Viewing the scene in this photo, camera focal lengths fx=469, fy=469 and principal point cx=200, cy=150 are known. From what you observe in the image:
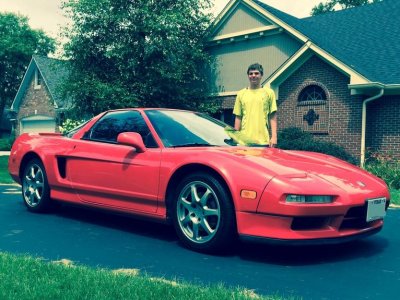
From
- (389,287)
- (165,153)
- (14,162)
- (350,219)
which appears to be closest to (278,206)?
(350,219)

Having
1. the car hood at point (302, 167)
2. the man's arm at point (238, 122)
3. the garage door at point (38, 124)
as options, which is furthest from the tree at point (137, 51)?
the car hood at point (302, 167)

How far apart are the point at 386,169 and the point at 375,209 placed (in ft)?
26.7

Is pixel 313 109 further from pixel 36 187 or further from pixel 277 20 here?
pixel 36 187

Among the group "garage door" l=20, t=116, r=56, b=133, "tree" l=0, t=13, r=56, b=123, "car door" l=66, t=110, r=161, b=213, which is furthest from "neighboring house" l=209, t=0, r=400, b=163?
"tree" l=0, t=13, r=56, b=123

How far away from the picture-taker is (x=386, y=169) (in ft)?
37.7

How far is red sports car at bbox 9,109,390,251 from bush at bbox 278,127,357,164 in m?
8.47

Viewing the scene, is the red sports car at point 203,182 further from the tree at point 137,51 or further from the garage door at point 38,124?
the garage door at point 38,124

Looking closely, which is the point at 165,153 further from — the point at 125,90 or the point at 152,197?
the point at 125,90

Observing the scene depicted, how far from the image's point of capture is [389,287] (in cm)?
323

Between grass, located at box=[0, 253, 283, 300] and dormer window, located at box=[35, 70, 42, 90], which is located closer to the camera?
grass, located at box=[0, 253, 283, 300]

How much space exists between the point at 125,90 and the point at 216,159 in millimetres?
15266

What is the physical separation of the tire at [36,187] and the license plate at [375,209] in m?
3.66

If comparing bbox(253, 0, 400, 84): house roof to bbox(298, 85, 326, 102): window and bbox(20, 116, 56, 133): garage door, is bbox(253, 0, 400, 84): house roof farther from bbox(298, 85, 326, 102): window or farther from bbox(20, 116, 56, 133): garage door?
bbox(20, 116, 56, 133): garage door

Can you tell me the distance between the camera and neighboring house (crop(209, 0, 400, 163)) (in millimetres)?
14016
